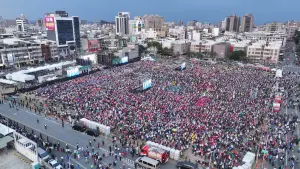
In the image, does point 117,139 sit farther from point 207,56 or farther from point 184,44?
point 184,44

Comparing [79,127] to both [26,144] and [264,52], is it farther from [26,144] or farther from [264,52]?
[264,52]

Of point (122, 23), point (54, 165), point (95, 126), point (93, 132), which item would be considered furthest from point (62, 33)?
point (122, 23)

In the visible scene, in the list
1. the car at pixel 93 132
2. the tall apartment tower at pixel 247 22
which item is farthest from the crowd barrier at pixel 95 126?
the tall apartment tower at pixel 247 22

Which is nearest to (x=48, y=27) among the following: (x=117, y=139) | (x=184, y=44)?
(x=184, y=44)

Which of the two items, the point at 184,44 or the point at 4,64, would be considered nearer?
the point at 4,64

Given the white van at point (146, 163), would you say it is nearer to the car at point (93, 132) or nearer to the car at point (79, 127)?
the car at point (93, 132)

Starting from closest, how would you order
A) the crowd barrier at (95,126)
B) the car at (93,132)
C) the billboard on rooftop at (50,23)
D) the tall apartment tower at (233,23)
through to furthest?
the car at (93,132)
the crowd barrier at (95,126)
the billboard on rooftop at (50,23)
the tall apartment tower at (233,23)
